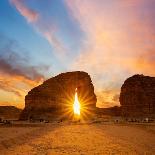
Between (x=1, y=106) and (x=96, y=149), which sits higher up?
(x=1, y=106)

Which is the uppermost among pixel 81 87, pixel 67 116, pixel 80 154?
pixel 81 87

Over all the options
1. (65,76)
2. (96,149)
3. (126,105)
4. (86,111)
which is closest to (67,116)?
(86,111)

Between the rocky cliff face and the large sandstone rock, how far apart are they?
1184cm

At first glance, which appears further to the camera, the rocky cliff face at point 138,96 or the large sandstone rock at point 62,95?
the rocky cliff face at point 138,96

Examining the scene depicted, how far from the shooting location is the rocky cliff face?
98.1m

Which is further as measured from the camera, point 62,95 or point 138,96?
point 138,96

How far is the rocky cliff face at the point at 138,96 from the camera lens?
3861 inches

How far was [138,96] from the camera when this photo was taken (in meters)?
98.9

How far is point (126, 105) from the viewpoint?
99500 millimetres

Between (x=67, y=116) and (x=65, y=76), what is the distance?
1218 cm

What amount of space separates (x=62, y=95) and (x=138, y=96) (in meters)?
22.6

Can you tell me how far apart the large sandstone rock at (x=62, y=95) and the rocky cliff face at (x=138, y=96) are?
1184cm

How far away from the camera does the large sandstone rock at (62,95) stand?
3622 inches

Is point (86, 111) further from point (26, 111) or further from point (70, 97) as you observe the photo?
point (26, 111)
